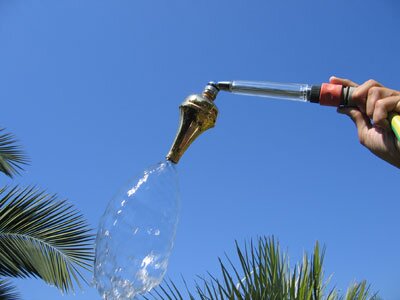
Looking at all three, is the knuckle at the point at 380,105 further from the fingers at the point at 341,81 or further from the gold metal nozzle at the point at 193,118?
the gold metal nozzle at the point at 193,118

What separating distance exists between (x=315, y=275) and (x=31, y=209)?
276 centimetres

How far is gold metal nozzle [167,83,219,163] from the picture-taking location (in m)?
1.28

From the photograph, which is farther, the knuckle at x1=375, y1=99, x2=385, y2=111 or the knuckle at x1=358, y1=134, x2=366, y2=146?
the knuckle at x1=358, y1=134, x2=366, y2=146

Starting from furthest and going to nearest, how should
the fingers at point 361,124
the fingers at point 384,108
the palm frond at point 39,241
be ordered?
the palm frond at point 39,241 → the fingers at point 361,124 → the fingers at point 384,108

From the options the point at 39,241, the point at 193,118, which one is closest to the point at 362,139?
the point at 193,118

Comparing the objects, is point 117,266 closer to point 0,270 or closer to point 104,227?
point 104,227

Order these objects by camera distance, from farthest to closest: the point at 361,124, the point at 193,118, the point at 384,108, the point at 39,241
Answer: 1. the point at 39,241
2. the point at 193,118
3. the point at 361,124
4. the point at 384,108

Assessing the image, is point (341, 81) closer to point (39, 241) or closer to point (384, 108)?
point (384, 108)

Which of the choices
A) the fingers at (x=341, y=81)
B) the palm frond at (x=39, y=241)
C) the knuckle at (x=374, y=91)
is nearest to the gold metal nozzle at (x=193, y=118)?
the fingers at (x=341, y=81)

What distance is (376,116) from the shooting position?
890 millimetres

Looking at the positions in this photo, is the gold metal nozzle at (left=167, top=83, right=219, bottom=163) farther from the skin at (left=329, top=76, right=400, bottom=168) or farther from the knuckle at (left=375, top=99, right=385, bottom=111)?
the knuckle at (left=375, top=99, right=385, bottom=111)

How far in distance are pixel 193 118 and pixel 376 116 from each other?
538mm

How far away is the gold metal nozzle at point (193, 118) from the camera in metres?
1.28

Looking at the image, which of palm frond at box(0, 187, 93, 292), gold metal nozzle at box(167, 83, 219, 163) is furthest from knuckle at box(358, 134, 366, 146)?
palm frond at box(0, 187, 93, 292)
